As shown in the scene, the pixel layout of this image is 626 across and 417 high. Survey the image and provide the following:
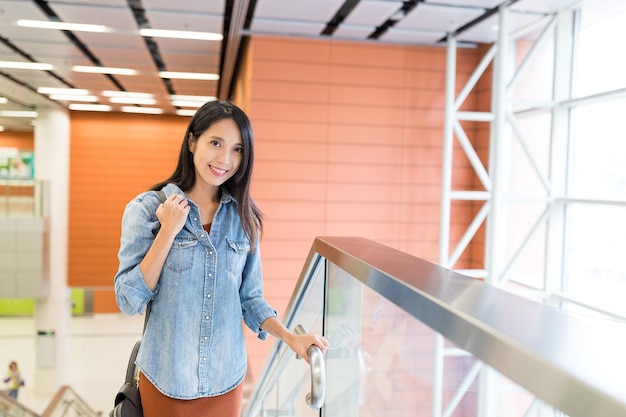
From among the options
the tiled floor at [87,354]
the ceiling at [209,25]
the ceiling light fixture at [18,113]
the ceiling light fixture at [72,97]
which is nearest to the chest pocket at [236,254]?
the ceiling at [209,25]

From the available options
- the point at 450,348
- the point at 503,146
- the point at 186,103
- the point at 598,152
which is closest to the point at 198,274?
the point at 450,348

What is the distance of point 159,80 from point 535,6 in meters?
6.11

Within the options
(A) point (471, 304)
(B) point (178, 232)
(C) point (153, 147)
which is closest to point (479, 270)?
(B) point (178, 232)

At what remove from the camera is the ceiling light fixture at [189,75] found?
8297 millimetres

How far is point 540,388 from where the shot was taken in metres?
0.49

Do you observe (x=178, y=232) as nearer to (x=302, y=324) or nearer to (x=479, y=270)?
(x=302, y=324)

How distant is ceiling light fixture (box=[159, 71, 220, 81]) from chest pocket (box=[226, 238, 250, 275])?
23.1 ft

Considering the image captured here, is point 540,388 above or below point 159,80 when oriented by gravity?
below

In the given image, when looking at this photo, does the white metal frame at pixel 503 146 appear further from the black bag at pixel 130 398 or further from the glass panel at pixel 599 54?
the black bag at pixel 130 398

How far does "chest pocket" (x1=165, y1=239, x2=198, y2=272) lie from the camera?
1.63 m

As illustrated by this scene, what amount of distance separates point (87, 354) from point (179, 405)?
14138 mm

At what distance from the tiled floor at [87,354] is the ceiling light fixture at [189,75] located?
7533mm

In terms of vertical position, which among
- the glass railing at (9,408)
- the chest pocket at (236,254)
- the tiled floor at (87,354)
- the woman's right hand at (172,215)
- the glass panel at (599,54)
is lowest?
the tiled floor at (87,354)

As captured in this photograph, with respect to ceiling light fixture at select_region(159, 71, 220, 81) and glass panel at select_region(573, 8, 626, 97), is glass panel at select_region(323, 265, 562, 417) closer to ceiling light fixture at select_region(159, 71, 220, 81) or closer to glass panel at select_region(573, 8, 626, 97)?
glass panel at select_region(573, 8, 626, 97)
